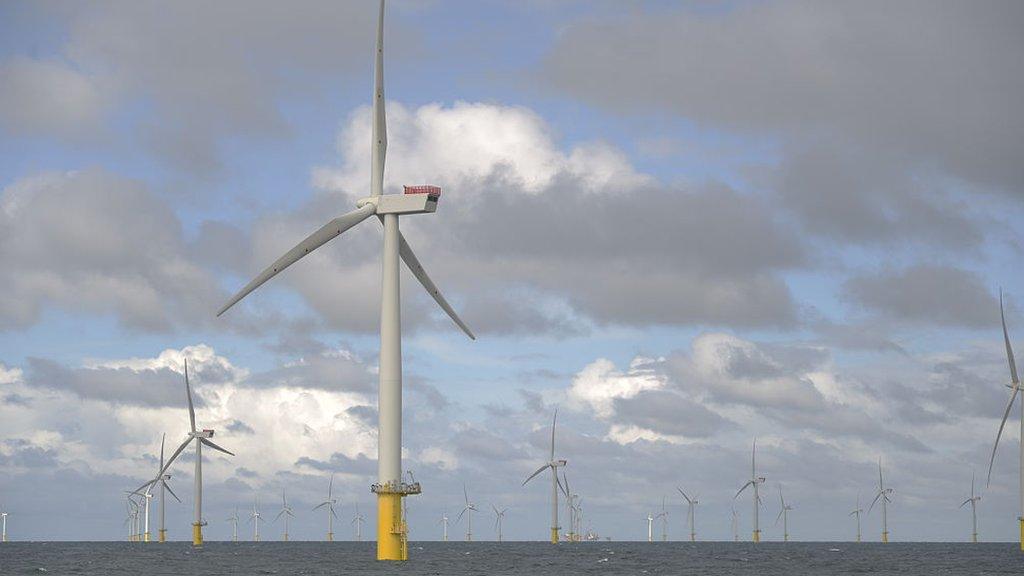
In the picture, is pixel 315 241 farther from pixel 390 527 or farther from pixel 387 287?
pixel 390 527

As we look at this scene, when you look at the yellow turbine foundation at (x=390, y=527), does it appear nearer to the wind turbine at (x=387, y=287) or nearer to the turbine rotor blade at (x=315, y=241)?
the wind turbine at (x=387, y=287)

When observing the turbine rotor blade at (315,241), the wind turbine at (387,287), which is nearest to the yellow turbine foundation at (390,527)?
the wind turbine at (387,287)

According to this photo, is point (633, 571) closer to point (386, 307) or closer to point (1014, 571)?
point (1014, 571)

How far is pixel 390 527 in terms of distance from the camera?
103562mm

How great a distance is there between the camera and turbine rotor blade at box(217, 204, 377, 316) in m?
101

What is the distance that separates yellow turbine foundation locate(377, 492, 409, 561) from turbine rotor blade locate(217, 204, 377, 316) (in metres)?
19.3

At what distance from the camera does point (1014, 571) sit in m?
173

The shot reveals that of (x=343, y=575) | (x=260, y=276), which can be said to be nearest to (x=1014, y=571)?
(x=343, y=575)

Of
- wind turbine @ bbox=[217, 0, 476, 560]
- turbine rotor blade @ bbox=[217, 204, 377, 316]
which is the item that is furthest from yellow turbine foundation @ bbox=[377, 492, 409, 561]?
turbine rotor blade @ bbox=[217, 204, 377, 316]

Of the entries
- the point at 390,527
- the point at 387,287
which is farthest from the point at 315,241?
the point at 390,527

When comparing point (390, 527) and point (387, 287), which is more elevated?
point (387, 287)

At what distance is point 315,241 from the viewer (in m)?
104

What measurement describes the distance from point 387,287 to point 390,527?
19481 mm

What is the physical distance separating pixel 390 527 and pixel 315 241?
24056 millimetres
